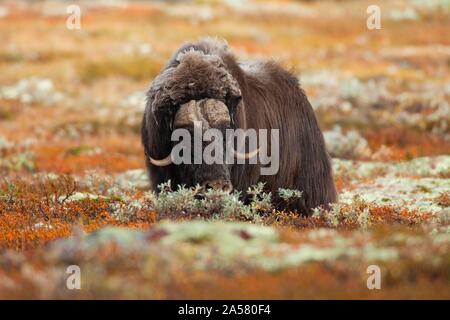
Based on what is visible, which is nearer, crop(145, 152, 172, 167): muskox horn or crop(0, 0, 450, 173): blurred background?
crop(145, 152, 172, 167): muskox horn

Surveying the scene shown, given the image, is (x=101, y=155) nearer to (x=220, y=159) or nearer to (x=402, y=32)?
(x=220, y=159)

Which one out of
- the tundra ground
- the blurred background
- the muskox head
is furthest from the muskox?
the blurred background

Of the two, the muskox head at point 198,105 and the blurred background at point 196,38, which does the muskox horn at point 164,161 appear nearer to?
the muskox head at point 198,105

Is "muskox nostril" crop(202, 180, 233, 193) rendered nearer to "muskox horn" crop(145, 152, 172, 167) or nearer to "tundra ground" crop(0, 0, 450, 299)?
"tundra ground" crop(0, 0, 450, 299)

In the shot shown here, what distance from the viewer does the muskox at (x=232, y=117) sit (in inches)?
255

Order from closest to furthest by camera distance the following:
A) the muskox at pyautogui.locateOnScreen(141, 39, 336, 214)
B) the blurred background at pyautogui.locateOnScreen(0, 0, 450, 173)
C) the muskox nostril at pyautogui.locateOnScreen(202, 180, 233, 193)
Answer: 1. the muskox nostril at pyautogui.locateOnScreen(202, 180, 233, 193)
2. the muskox at pyautogui.locateOnScreen(141, 39, 336, 214)
3. the blurred background at pyautogui.locateOnScreen(0, 0, 450, 173)

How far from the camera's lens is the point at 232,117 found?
22.0 ft

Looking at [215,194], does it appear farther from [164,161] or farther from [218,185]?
[164,161]

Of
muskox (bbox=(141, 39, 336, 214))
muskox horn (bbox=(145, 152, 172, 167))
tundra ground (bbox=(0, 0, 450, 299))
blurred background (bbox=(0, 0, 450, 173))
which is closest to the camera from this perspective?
tundra ground (bbox=(0, 0, 450, 299))

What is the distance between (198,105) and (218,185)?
2.35ft

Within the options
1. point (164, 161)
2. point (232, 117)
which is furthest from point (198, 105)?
point (164, 161)

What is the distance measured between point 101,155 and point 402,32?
71.8ft

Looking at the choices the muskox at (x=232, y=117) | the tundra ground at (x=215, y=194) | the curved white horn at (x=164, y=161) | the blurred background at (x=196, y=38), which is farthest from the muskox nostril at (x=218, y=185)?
the blurred background at (x=196, y=38)

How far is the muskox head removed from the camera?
6.42m
